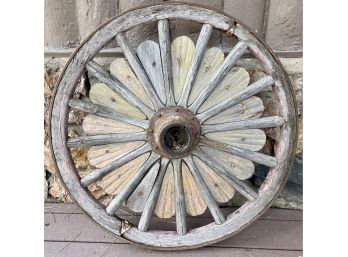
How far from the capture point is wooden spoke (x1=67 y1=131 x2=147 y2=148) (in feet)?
5.99

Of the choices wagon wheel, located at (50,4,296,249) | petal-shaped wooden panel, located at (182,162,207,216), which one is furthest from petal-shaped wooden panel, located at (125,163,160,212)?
petal-shaped wooden panel, located at (182,162,207,216)

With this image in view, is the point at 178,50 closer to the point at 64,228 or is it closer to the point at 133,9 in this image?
the point at 133,9

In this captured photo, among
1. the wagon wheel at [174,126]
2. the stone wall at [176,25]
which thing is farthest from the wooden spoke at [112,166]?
the stone wall at [176,25]

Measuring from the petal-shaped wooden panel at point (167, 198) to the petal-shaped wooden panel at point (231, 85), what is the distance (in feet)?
1.16

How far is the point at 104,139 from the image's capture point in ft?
6.01

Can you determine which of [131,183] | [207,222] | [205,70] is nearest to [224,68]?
[205,70]

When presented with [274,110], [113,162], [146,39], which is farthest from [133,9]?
[274,110]

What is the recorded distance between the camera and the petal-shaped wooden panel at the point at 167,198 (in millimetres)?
1884

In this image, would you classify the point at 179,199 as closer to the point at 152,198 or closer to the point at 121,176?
the point at 152,198

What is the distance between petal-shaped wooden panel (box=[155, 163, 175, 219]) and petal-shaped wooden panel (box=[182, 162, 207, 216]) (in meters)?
0.06

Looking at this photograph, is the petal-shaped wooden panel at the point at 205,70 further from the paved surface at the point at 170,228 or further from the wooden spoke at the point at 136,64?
the paved surface at the point at 170,228

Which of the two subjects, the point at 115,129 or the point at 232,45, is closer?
the point at 115,129

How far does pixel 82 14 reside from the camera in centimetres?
196

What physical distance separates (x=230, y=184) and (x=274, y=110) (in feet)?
1.36
